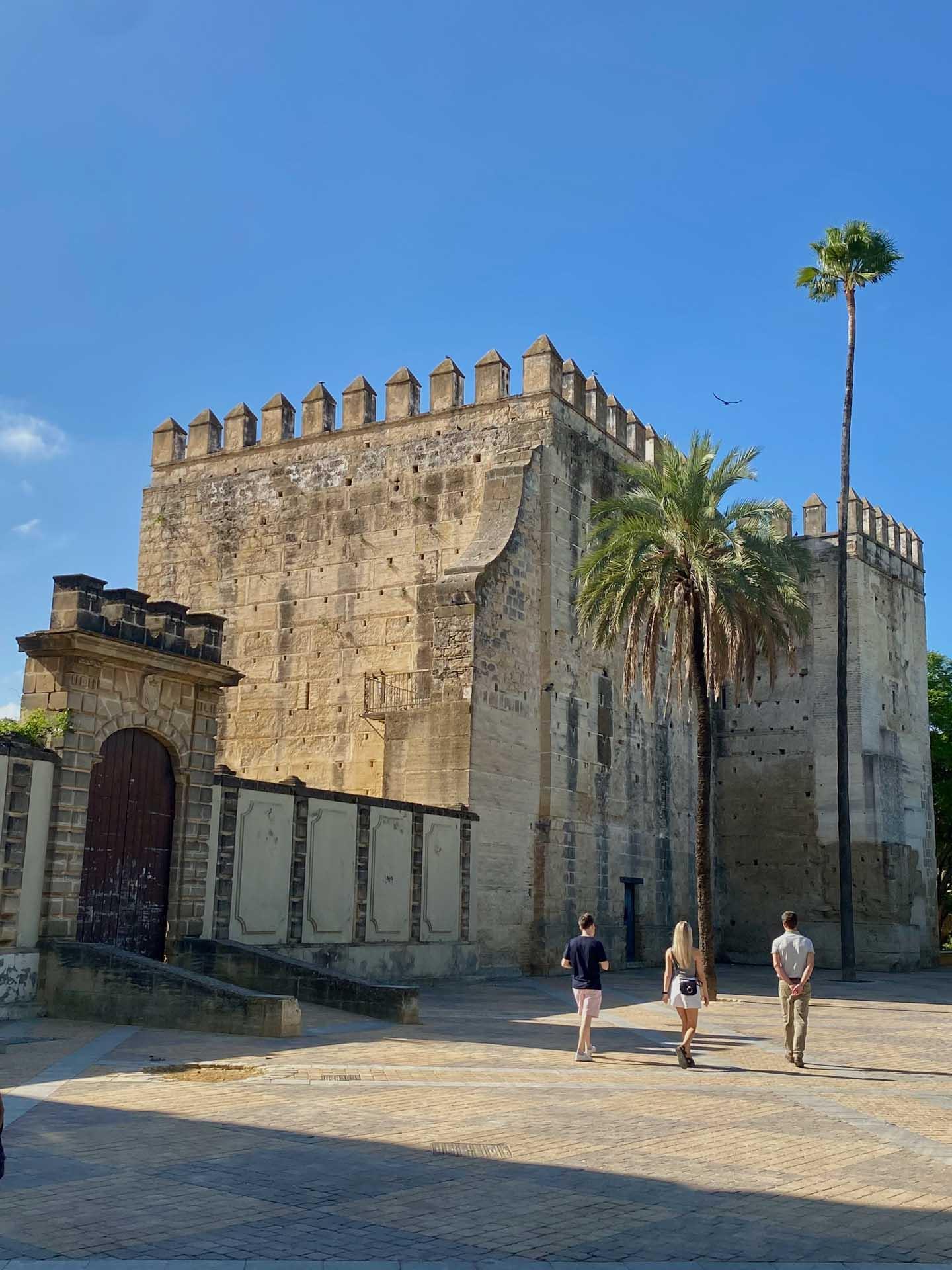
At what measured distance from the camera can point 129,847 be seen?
16.2 m

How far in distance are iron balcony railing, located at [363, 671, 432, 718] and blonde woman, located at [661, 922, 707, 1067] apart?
49.2ft

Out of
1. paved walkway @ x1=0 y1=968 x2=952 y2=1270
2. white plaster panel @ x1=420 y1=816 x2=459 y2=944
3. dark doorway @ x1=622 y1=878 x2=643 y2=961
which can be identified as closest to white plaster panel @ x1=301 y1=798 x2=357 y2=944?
white plaster panel @ x1=420 y1=816 x2=459 y2=944

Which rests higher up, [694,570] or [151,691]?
[694,570]

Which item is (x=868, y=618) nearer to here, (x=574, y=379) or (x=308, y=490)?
(x=574, y=379)

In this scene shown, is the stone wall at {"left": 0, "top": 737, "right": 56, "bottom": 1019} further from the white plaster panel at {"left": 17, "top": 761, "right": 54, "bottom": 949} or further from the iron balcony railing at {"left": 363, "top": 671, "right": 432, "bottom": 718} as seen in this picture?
the iron balcony railing at {"left": 363, "top": 671, "right": 432, "bottom": 718}

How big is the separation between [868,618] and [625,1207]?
3338 cm

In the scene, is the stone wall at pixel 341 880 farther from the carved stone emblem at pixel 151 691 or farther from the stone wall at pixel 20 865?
the stone wall at pixel 20 865

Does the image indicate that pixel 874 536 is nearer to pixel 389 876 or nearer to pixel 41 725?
pixel 389 876

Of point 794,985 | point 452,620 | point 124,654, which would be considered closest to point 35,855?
point 124,654

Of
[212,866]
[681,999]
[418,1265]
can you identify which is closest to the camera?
[418,1265]

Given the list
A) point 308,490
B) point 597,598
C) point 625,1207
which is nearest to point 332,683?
point 308,490

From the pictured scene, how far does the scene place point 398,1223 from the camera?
616cm

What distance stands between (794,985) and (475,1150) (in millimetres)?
6183

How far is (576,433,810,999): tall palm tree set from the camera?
22562 millimetres
